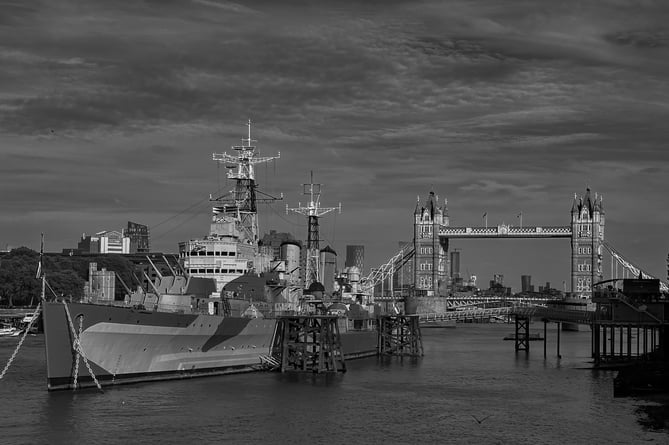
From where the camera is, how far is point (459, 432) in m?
38.9

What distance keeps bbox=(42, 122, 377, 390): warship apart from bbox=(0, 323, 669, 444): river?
3.55 feet

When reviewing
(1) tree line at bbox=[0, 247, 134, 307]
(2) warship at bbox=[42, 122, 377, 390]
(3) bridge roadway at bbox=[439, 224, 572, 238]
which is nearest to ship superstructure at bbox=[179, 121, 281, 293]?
(2) warship at bbox=[42, 122, 377, 390]

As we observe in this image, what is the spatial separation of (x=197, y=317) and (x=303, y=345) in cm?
1069

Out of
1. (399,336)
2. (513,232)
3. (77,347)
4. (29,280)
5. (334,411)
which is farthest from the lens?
(513,232)

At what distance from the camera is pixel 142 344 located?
153ft

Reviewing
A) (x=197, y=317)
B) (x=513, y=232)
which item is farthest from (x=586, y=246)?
(x=197, y=317)

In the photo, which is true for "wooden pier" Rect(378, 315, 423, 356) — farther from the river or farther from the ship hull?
the ship hull

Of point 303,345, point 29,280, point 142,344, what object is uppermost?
point 29,280

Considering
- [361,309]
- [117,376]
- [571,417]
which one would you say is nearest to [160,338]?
[117,376]

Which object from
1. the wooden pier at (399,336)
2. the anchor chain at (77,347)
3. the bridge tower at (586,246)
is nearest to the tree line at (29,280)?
the wooden pier at (399,336)

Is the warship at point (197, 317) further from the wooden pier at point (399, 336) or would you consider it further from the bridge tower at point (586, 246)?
the bridge tower at point (586, 246)

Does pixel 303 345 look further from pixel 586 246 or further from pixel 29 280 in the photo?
pixel 586 246

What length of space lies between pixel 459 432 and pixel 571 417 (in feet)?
23.6

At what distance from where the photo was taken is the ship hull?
43.1 m
